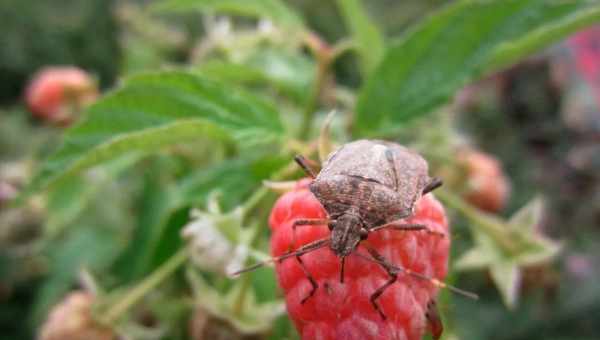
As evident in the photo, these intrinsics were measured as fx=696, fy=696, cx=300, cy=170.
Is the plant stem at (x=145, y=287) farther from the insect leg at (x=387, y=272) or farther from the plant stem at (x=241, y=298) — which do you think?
the insect leg at (x=387, y=272)

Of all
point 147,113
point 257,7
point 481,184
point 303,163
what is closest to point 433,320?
point 303,163

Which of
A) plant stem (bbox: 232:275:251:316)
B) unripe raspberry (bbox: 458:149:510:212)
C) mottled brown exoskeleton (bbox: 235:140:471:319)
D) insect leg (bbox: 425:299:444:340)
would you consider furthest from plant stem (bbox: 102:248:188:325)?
unripe raspberry (bbox: 458:149:510:212)

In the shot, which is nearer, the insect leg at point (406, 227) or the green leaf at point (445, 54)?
the insect leg at point (406, 227)

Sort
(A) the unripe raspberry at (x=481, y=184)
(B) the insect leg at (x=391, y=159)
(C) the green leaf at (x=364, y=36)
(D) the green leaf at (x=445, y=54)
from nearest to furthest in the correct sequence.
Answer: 1. (B) the insect leg at (x=391, y=159)
2. (D) the green leaf at (x=445, y=54)
3. (C) the green leaf at (x=364, y=36)
4. (A) the unripe raspberry at (x=481, y=184)

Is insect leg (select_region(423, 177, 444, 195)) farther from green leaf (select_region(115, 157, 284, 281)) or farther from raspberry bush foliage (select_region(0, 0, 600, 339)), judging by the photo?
green leaf (select_region(115, 157, 284, 281))

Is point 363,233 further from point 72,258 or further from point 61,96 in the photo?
point 61,96

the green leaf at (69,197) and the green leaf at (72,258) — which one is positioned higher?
the green leaf at (69,197)

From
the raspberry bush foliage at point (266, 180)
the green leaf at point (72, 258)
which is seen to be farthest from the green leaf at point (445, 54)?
the green leaf at point (72, 258)

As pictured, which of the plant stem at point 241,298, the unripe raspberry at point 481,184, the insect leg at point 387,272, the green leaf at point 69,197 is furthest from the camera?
the unripe raspberry at point 481,184
